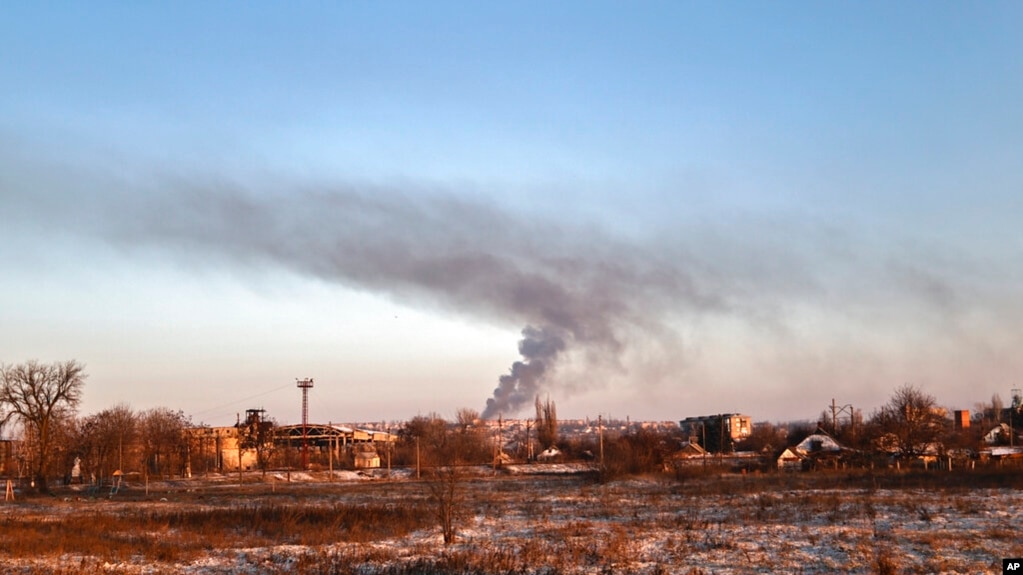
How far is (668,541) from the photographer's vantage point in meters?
19.3

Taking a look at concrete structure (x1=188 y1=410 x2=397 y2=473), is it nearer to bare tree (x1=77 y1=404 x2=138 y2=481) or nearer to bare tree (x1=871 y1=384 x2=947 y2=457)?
bare tree (x1=77 y1=404 x2=138 y2=481)

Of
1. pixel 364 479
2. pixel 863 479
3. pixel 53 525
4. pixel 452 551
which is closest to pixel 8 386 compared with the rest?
pixel 364 479

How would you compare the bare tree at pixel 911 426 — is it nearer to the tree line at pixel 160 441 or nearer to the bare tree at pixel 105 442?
the tree line at pixel 160 441

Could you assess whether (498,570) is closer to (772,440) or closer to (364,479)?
(364,479)

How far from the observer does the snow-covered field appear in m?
16.0

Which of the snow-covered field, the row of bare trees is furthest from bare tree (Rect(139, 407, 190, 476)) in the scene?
the snow-covered field

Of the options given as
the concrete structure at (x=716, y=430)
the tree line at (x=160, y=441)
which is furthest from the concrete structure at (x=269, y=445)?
the concrete structure at (x=716, y=430)

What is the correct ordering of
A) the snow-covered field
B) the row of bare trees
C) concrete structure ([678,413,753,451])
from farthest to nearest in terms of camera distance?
concrete structure ([678,413,753,451]), the row of bare trees, the snow-covered field

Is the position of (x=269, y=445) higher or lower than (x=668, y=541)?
lower

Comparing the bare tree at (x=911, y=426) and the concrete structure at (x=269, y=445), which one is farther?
the concrete structure at (x=269, y=445)

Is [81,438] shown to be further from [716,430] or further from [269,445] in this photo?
[716,430]

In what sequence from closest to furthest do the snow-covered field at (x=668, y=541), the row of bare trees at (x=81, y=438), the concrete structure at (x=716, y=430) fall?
the snow-covered field at (x=668, y=541)
the row of bare trees at (x=81, y=438)
the concrete structure at (x=716, y=430)

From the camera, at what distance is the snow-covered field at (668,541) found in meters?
16.0

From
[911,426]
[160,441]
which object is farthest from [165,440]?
[911,426]
